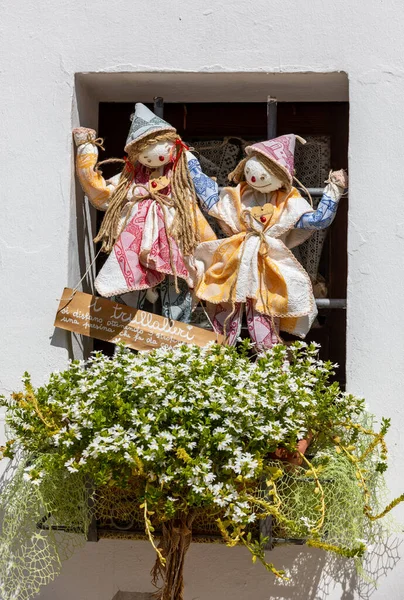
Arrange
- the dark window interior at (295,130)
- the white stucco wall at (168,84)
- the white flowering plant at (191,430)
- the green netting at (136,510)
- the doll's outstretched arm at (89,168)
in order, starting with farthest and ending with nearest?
the dark window interior at (295,130) → the doll's outstretched arm at (89,168) → the white stucco wall at (168,84) → the green netting at (136,510) → the white flowering plant at (191,430)

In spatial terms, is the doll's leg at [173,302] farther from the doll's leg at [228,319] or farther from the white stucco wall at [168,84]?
the white stucco wall at [168,84]

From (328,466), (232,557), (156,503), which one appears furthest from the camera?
(232,557)

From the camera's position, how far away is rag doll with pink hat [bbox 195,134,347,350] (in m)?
2.79

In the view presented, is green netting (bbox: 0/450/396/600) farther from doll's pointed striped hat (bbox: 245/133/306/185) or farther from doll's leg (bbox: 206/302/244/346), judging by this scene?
doll's pointed striped hat (bbox: 245/133/306/185)

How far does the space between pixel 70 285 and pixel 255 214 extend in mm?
456

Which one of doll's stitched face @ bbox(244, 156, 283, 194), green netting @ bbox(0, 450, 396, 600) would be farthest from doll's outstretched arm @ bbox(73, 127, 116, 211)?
green netting @ bbox(0, 450, 396, 600)

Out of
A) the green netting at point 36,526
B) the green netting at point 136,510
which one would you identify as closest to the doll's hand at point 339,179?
the green netting at point 136,510

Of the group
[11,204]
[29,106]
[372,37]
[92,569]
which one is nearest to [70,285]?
[11,204]

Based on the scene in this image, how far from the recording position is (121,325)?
9.18 feet

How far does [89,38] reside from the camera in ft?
9.39

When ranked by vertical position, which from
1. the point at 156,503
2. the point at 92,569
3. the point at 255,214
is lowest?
the point at 92,569

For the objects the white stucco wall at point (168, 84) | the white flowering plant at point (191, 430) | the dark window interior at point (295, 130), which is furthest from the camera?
the dark window interior at point (295, 130)

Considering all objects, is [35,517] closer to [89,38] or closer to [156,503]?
[156,503]

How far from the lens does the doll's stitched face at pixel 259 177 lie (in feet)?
9.23
